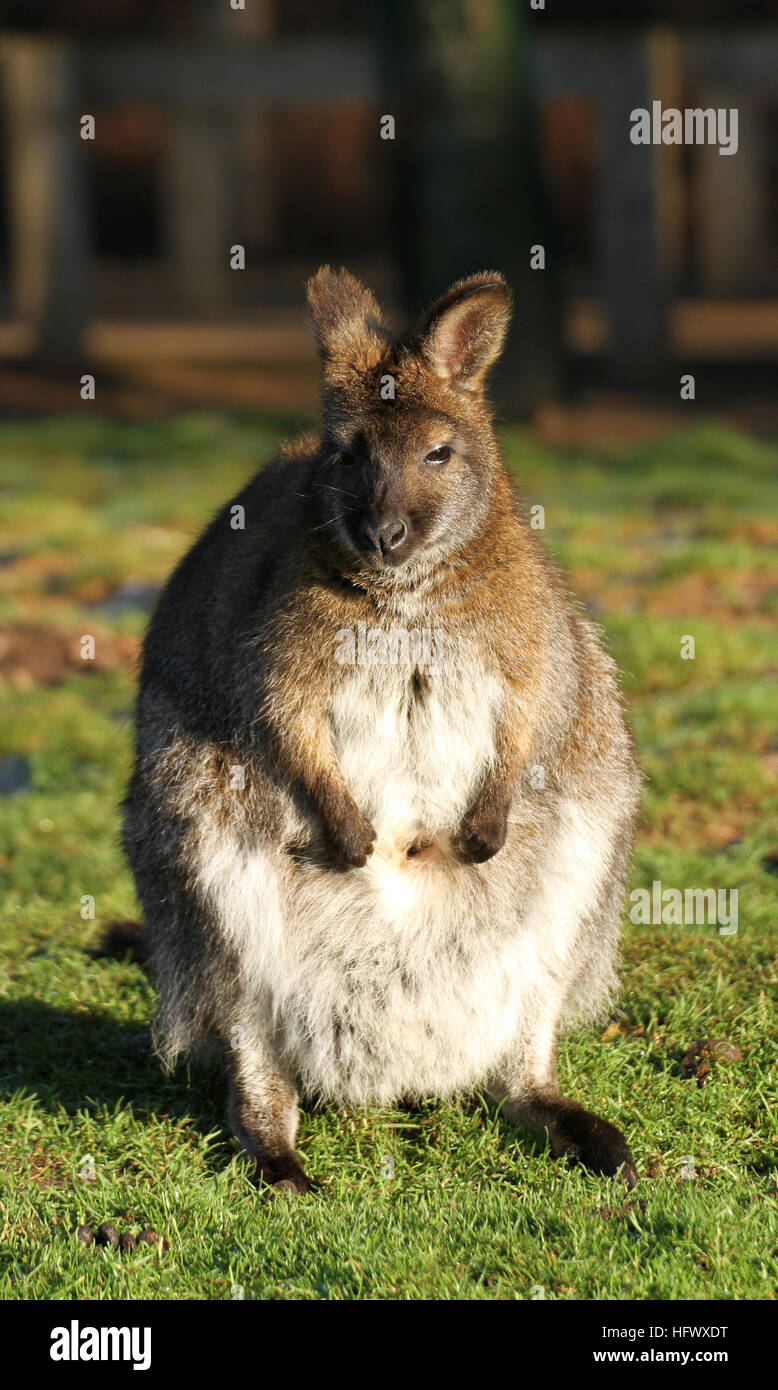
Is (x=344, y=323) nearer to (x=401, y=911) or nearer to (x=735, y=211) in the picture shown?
(x=401, y=911)

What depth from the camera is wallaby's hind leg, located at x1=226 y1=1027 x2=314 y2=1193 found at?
11.5ft

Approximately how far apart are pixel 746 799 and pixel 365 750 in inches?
89.5

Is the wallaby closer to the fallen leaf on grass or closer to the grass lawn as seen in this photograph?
the grass lawn

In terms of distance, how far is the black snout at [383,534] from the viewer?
3207mm

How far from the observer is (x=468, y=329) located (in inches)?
134

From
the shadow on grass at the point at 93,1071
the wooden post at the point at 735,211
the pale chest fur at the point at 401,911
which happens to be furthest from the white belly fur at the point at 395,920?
the wooden post at the point at 735,211

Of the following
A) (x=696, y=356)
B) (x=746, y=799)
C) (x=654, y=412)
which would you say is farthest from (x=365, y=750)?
(x=696, y=356)

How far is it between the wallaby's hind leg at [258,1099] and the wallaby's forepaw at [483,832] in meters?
0.59

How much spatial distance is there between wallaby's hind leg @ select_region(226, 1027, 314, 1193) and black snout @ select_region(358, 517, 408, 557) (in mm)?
1009

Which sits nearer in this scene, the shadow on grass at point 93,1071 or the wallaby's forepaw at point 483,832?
the wallaby's forepaw at point 483,832

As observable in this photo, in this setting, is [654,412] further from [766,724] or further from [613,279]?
[766,724]

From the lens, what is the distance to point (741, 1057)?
12.5ft

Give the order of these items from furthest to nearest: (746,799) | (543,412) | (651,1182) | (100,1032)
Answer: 1. (543,412)
2. (746,799)
3. (100,1032)
4. (651,1182)

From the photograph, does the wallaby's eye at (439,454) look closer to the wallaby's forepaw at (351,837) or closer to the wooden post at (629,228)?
the wallaby's forepaw at (351,837)
